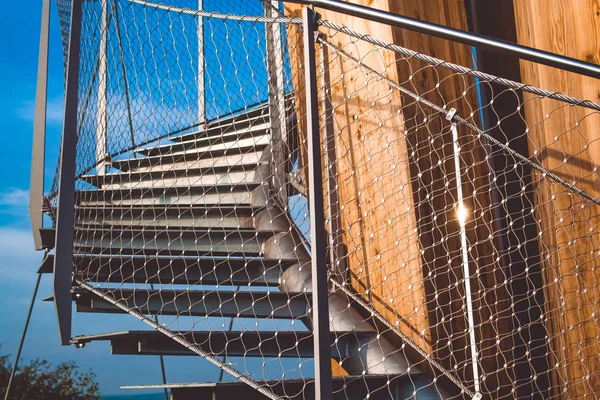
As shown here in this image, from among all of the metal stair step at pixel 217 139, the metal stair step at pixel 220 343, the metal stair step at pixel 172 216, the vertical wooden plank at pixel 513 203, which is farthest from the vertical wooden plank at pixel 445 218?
the metal stair step at pixel 217 139

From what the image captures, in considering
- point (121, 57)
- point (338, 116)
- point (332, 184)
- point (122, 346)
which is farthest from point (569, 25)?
point (121, 57)

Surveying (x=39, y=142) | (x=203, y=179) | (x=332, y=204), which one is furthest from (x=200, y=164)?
(x=332, y=204)

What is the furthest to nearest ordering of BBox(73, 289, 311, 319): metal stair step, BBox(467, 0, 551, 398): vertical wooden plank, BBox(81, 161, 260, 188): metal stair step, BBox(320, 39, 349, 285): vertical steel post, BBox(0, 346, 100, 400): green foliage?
BBox(0, 346, 100, 400): green foliage → BBox(81, 161, 260, 188): metal stair step → BBox(467, 0, 551, 398): vertical wooden plank → BBox(320, 39, 349, 285): vertical steel post → BBox(73, 289, 311, 319): metal stair step

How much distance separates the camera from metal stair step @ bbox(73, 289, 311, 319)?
80.3 inches

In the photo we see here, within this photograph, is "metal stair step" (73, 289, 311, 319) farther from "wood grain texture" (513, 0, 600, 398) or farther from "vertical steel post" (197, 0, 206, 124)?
"vertical steel post" (197, 0, 206, 124)

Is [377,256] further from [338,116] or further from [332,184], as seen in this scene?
[338,116]

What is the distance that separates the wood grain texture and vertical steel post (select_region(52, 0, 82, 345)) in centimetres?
171

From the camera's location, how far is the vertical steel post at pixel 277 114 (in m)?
2.89

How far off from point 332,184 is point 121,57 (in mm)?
2458

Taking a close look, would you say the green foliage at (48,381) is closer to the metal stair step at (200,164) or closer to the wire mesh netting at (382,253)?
the metal stair step at (200,164)

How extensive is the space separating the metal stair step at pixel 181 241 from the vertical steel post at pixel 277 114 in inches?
12.6

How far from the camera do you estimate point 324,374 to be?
1341 mm

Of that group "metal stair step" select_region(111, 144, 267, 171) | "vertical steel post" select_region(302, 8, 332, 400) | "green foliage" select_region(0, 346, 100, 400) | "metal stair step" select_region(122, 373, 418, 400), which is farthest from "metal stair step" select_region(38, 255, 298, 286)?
"green foliage" select_region(0, 346, 100, 400)

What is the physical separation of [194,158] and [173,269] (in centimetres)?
129
